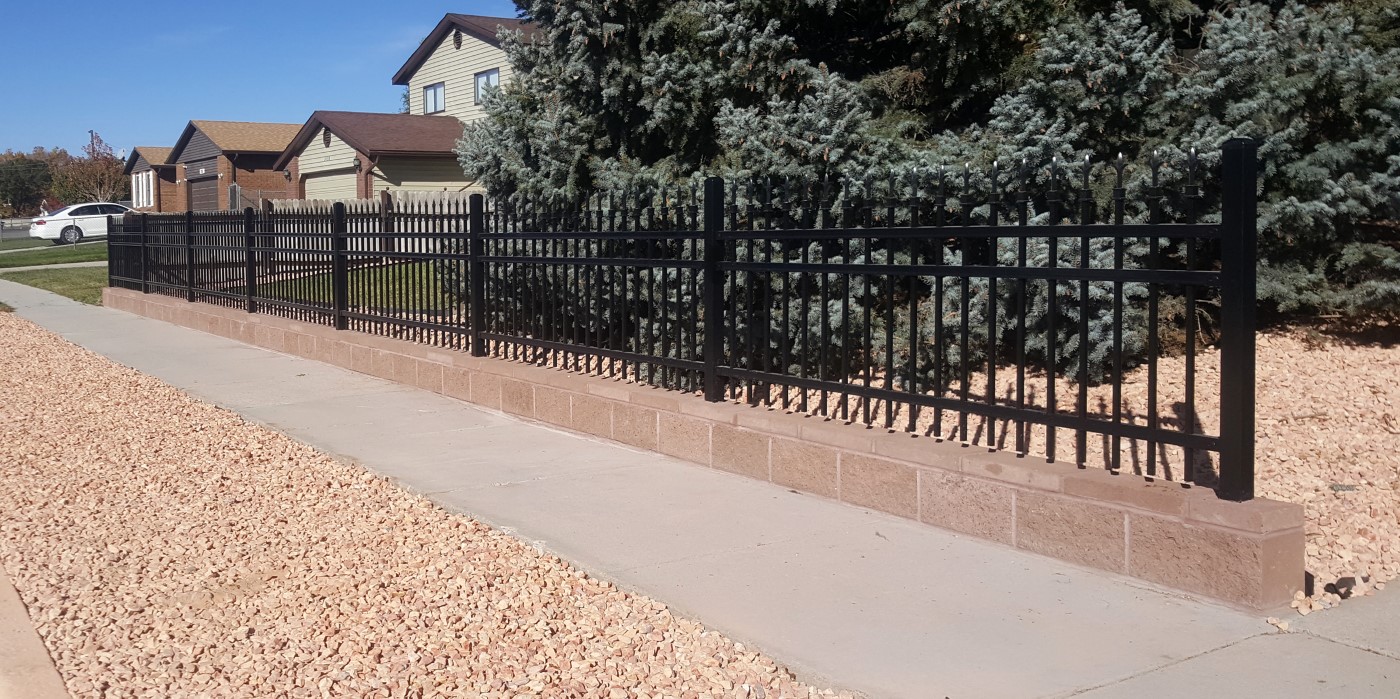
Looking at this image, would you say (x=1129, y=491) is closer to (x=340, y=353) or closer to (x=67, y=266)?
(x=340, y=353)

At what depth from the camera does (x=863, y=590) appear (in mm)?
5031

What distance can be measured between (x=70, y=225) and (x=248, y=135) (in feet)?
26.8

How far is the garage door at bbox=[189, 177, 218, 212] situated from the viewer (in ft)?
169

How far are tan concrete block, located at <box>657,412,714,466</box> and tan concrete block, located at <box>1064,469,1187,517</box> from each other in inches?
103

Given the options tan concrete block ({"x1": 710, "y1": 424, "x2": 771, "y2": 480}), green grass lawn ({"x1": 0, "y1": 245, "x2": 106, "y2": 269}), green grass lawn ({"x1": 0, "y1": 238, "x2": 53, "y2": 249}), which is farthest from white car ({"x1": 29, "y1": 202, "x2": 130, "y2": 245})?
tan concrete block ({"x1": 710, "y1": 424, "x2": 771, "y2": 480})

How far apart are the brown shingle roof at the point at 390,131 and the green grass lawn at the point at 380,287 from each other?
22.1 m

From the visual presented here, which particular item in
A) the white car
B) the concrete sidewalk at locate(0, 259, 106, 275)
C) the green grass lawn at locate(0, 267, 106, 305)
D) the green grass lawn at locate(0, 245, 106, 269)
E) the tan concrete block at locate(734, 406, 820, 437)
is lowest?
the tan concrete block at locate(734, 406, 820, 437)

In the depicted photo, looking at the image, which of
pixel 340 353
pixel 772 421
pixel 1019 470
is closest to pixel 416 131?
pixel 340 353

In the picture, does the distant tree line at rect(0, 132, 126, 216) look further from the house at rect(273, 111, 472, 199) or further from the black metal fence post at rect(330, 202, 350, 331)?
the black metal fence post at rect(330, 202, 350, 331)

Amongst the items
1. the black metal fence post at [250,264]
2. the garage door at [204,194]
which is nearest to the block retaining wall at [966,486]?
the black metal fence post at [250,264]

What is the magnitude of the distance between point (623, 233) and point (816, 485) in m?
2.42

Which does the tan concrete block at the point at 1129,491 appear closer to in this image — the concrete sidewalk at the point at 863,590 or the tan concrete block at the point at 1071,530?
the tan concrete block at the point at 1071,530

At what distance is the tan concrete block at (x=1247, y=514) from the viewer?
4.63m

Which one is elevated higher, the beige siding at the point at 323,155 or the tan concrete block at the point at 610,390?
the beige siding at the point at 323,155
